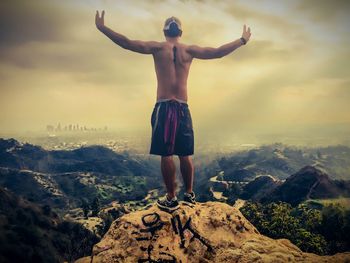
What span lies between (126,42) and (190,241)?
6.31 meters

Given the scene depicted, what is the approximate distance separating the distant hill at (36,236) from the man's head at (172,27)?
126 ft

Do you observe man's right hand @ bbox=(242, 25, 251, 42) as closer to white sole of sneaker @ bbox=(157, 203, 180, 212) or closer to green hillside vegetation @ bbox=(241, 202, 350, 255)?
white sole of sneaker @ bbox=(157, 203, 180, 212)

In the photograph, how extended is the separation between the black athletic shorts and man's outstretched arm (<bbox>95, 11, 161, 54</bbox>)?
5.67 feet

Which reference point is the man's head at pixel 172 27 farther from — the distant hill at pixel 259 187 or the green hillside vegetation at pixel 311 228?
the distant hill at pixel 259 187

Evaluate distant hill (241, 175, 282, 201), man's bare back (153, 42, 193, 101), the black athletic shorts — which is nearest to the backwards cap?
man's bare back (153, 42, 193, 101)

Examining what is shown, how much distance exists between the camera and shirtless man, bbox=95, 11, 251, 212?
33.8 ft

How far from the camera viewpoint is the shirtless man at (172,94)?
10.3m

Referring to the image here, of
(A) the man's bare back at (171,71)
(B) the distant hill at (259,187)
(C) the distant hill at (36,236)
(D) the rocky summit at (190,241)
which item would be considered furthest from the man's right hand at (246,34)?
(B) the distant hill at (259,187)

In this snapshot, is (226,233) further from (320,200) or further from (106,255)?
(320,200)

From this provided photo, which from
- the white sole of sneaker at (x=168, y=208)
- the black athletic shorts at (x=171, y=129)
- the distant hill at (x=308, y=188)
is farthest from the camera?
the distant hill at (x=308, y=188)

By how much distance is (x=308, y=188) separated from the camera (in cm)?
9231

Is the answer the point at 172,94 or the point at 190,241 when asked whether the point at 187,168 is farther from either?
the point at 172,94

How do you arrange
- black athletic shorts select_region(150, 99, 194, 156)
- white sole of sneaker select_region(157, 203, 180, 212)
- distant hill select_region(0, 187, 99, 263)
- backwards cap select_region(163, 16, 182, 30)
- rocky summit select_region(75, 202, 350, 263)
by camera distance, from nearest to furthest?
rocky summit select_region(75, 202, 350, 263) → black athletic shorts select_region(150, 99, 194, 156) → white sole of sneaker select_region(157, 203, 180, 212) → backwards cap select_region(163, 16, 182, 30) → distant hill select_region(0, 187, 99, 263)

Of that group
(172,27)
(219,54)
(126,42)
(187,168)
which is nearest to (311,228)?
(187,168)
